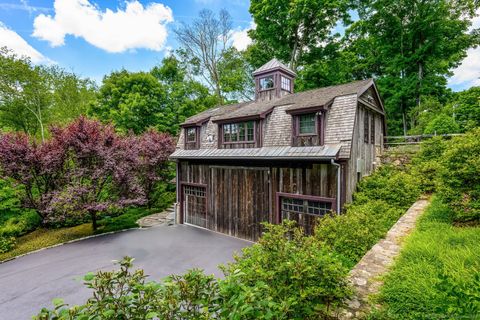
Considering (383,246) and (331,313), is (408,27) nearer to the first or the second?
(383,246)

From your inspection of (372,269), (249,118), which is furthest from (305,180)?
(372,269)

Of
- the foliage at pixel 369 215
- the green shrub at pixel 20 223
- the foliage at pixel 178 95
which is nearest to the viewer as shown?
the foliage at pixel 369 215

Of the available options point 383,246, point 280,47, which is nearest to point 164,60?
point 280,47

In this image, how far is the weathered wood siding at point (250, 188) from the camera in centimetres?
825

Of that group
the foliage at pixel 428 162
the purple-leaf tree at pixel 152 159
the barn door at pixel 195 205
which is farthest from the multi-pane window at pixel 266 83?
the foliage at pixel 428 162

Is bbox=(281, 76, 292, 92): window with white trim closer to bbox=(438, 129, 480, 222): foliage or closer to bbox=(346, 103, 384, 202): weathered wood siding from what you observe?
bbox=(346, 103, 384, 202): weathered wood siding

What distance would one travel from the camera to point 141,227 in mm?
11922

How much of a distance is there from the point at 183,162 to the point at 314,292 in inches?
428

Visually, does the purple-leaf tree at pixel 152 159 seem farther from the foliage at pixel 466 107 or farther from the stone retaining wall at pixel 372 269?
the foliage at pixel 466 107

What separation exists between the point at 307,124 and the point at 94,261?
8703mm

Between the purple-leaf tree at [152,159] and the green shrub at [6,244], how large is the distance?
6149 millimetres

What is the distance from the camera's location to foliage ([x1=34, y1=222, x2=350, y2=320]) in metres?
1.92

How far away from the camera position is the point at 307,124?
336 inches

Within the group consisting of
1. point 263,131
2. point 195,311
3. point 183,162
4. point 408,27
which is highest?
point 408,27
